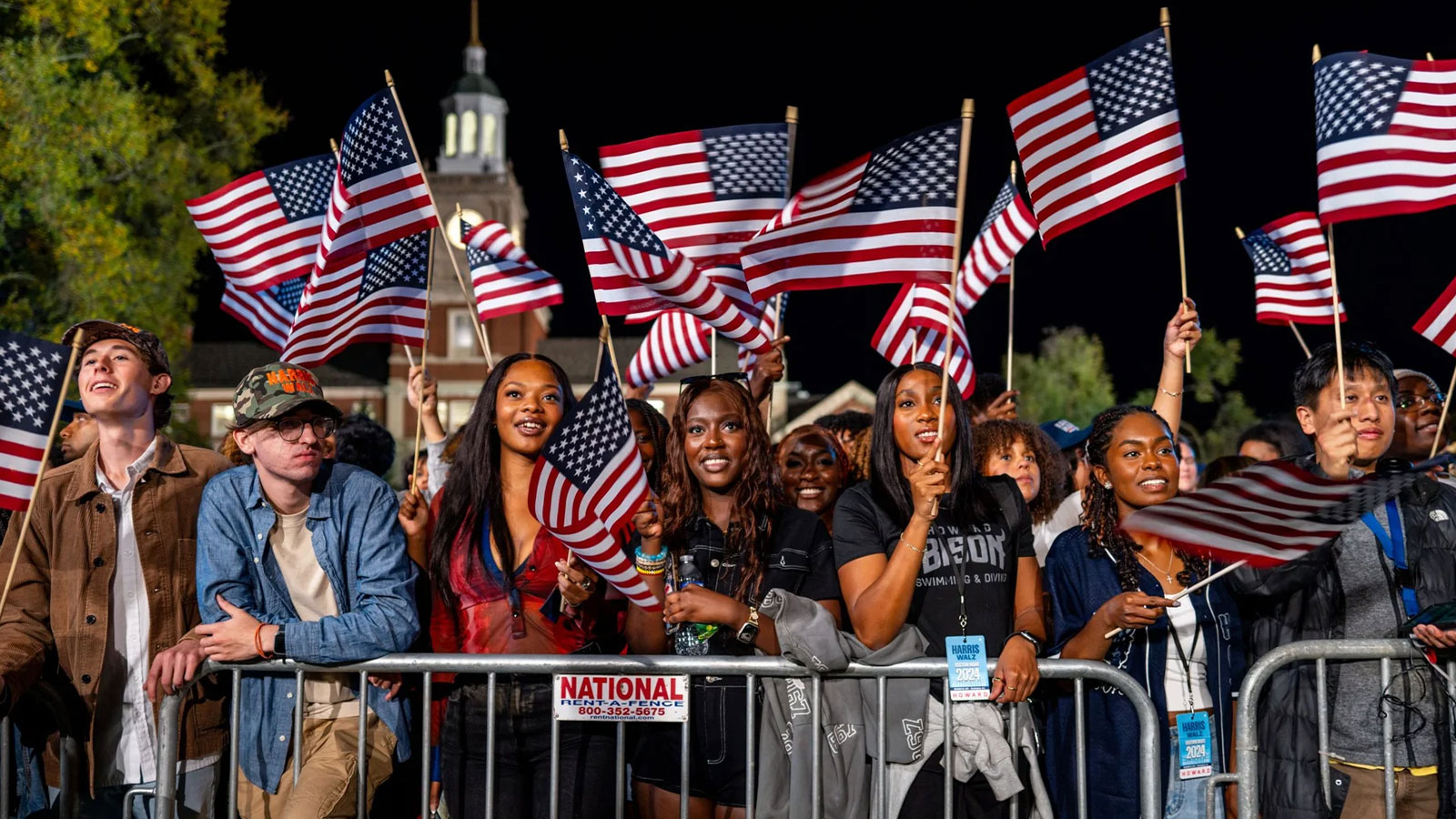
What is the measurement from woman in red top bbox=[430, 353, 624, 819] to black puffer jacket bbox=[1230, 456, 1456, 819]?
238cm

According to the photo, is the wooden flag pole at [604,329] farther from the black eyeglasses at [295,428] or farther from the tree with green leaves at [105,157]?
the tree with green leaves at [105,157]

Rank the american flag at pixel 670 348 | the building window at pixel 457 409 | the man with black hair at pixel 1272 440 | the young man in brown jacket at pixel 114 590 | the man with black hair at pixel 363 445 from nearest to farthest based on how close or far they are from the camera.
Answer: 1. the young man in brown jacket at pixel 114 590
2. the man with black hair at pixel 363 445
3. the american flag at pixel 670 348
4. the man with black hair at pixel 1272 440
5. the building window at pixel 457 409

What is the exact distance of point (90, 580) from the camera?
486 centimetres

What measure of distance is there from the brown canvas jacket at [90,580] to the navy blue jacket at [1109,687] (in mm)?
3094

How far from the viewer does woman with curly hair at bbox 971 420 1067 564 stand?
636cm

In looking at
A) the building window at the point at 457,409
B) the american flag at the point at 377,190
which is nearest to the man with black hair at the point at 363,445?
the american flag at the point at 377,190

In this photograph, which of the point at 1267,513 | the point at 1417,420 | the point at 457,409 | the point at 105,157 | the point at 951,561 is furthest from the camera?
the point at 457,409

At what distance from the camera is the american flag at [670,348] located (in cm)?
822

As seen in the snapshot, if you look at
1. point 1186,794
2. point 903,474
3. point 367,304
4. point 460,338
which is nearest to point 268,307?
point 367,304

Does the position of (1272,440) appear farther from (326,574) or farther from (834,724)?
(326,574)

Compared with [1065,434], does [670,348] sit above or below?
above

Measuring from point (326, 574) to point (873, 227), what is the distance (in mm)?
2606

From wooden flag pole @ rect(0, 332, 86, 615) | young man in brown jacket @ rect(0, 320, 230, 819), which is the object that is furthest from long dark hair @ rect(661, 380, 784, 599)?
wooden flag pole @ rect(0, 332, 86, 615)

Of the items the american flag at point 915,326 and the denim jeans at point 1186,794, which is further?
the american flag at point 915,326
